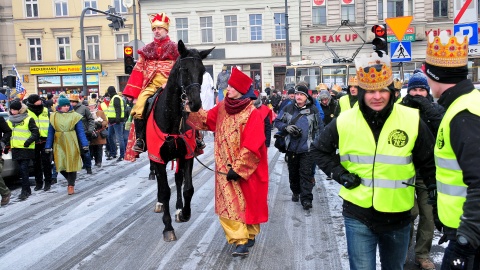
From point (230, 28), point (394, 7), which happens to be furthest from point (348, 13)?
point (230, 28)

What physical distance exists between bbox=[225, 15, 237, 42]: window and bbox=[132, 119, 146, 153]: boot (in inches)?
1199

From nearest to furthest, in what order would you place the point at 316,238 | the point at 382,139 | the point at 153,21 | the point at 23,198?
1. the point at 382,139
2. the point at 316,238
3. the point at 153,21
4. the point at 23,198

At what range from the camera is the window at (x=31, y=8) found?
38.5m

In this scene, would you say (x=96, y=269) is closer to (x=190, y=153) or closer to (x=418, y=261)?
(x=190, y=153)

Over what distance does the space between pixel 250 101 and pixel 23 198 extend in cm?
561

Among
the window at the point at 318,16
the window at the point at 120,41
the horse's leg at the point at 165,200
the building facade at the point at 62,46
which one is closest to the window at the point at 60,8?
the building facade at the point at 62,46

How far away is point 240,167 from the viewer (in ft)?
16.9

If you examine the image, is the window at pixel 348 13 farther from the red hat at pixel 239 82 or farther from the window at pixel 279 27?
the red hat at pixel 239 82

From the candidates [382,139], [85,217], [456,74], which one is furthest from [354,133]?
[85,217]

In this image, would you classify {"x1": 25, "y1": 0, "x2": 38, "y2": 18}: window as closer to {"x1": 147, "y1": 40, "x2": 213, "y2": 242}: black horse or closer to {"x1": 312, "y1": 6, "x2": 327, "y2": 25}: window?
{"x1": 312, "y1": 6, "x2": 327, "y2": 25}: window

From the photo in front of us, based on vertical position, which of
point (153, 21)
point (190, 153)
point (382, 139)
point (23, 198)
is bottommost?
point (23, 198)

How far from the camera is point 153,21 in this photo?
7016mm

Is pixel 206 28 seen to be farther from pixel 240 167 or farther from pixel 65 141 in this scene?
pixel 240 167

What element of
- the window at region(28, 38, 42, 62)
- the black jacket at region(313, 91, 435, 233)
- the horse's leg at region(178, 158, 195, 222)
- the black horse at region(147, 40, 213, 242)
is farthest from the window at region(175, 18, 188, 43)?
the black jacket at region(313, 91, 435, 233)
